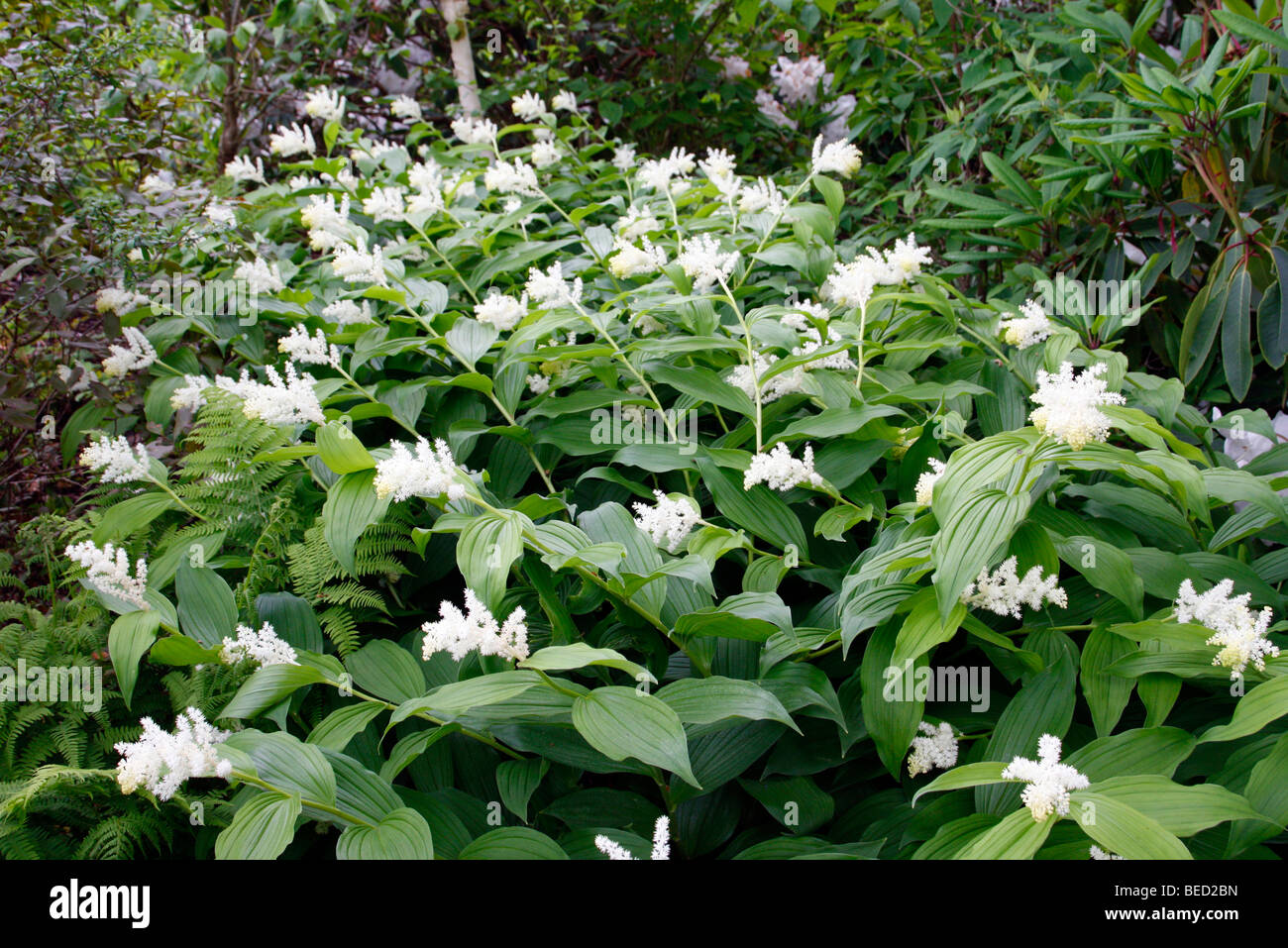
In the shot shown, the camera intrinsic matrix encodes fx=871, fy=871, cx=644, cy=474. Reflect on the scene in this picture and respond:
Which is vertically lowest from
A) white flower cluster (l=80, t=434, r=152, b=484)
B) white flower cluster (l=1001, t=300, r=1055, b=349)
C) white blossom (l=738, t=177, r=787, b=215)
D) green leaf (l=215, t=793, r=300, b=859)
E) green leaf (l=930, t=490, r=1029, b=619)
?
green leaf (l=215, t=793, r=300, b=859)

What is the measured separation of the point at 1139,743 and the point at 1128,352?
8.39ft

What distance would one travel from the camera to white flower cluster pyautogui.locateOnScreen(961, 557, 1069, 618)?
1.68m

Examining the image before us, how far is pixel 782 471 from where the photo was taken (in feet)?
6.69

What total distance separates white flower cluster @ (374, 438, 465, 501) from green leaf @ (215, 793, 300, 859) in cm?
59

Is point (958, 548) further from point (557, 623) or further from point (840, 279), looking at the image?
point (840, 279)

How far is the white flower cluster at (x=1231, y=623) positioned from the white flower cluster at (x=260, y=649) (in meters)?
1.79

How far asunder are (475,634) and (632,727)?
0.33 m

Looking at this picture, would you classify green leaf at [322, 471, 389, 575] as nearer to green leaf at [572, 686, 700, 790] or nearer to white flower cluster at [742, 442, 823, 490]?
green leaf at [572, 686, 700, 790]

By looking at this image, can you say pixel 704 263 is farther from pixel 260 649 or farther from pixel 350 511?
pixel 260 649

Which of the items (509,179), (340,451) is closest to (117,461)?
(340,451)

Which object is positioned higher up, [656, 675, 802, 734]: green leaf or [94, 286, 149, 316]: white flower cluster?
[94, 286, 149, 316]: white flower cluster

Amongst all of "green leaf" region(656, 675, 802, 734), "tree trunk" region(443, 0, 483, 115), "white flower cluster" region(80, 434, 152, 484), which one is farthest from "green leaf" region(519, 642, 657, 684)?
"tree trunk" region(443, 0, 483, 115)

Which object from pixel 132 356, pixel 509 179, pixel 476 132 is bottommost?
pixel 132 356

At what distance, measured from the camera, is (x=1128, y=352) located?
144 inches
